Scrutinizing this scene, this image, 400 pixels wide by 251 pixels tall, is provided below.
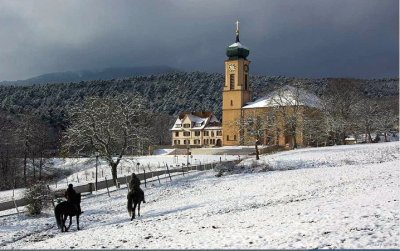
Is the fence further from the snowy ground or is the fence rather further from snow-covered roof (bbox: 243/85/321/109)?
snow-covered roof (bbox: 243/85/321/109)

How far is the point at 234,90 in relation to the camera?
90.6 meters

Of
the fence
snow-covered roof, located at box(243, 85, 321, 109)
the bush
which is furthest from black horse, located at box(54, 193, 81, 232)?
snow-covered roof, located at box(243, 85, 321, 109)

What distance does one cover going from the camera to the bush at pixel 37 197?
26609 millimetres

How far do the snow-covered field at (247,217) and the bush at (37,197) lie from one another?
0.75 metres

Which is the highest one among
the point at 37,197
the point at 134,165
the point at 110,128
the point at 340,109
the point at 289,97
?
the point at 289,97

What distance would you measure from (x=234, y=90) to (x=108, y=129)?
53144mm

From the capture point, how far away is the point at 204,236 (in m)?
13.7

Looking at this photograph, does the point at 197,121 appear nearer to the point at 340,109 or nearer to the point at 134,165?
the point at 340,109

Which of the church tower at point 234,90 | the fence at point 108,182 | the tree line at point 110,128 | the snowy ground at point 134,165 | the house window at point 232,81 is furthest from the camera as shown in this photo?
Answer: the house window at point 232,81

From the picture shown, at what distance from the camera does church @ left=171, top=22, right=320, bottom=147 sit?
215ft

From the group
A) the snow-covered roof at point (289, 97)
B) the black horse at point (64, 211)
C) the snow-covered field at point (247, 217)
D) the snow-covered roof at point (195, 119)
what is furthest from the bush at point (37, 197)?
the snow-covered roof at point (195, 119)

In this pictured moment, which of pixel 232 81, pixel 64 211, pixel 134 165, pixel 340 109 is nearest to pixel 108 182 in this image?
pixel 134 165

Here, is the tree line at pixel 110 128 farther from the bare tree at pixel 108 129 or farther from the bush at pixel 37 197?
the bush at pixel 37 197

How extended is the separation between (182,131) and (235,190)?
87.9m
